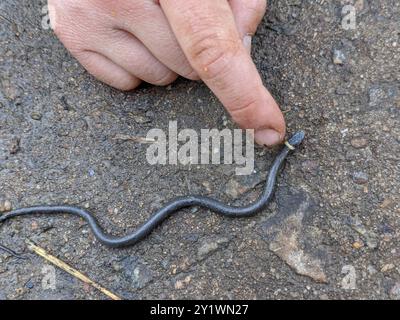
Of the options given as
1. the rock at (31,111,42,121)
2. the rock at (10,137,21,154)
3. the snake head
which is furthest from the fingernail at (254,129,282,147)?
the rock at (10,137,21,154)

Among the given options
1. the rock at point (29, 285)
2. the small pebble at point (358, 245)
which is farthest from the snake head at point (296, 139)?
the rock at point (29, 285)

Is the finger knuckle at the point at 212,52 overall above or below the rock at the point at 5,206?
above

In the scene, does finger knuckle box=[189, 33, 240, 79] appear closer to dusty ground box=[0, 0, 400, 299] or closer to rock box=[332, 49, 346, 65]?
dusty ground box=[0, 0, 400, 299]

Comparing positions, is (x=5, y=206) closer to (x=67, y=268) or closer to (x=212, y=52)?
(x=67, y=268)

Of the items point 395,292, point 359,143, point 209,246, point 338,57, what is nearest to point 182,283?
point 209,246

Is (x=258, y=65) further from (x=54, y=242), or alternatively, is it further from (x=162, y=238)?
(x=54, y=242)

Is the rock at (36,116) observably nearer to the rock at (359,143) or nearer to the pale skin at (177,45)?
the pale skin at (177,45)

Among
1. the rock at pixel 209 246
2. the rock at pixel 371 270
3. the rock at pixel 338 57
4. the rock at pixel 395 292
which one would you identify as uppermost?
the rock at pixel 338 57

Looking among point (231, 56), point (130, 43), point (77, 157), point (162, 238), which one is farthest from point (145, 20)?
point (162, 238)
